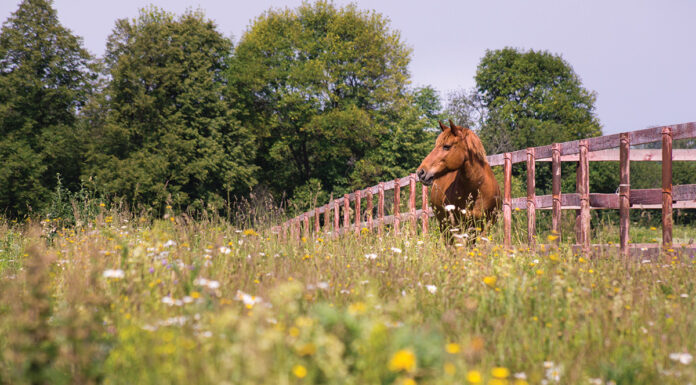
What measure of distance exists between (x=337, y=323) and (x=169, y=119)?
94.8 feet

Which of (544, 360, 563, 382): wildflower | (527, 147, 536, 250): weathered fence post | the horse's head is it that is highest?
A: the horse's head

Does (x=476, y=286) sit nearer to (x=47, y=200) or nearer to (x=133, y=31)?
(x=47, y=200)

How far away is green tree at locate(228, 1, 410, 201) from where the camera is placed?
106 ft

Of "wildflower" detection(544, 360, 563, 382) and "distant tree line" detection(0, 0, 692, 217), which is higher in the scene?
"distant tree line" detection(0, 0, 692, 217)

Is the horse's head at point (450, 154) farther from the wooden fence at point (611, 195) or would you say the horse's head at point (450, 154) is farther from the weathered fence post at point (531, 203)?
the weathered fence post at point (531, 203)

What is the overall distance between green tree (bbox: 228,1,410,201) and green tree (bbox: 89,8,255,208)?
252 cm

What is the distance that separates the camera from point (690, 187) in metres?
6.80

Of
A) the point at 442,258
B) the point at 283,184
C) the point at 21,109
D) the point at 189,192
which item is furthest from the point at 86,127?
the point at 442,258

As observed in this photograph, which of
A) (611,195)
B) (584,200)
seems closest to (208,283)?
(584,200)

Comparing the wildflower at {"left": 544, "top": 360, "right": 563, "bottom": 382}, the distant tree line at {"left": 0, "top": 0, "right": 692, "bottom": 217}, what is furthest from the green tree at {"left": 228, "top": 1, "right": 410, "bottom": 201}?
the wildflower at {"left": 544, "top": 360, "right": 563, "bottom": 382}

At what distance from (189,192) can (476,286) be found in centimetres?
2800

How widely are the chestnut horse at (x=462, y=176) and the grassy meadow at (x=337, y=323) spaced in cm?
225

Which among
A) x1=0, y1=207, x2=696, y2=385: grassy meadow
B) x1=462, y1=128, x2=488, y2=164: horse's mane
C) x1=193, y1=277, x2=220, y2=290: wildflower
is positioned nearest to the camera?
x1=0, y1=207, x2=696, y2=385: grassy meadow

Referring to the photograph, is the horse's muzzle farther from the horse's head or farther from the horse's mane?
the horse's mane
